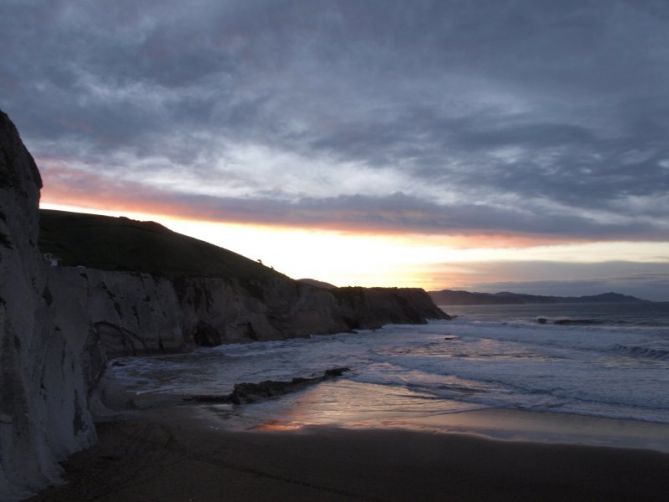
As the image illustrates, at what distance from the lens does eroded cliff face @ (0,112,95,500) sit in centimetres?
600

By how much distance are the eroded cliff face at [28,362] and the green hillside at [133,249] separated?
23302mm

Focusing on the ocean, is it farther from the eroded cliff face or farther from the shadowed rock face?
the eroded cliff face

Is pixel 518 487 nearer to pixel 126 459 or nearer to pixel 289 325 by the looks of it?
pixel 126 459

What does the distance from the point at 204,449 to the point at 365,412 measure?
4763 millimetres

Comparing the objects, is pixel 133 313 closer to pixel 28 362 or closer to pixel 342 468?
pixel 28 362

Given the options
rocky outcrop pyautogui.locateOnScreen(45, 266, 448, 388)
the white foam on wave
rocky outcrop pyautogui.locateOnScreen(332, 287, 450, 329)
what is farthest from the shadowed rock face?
the white foam on wave

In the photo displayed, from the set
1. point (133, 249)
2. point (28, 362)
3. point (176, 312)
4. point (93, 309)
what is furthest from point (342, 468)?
point (133, 249)

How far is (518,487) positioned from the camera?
7098 millimetres

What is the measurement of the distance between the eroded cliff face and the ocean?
3677mm

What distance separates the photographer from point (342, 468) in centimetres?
778

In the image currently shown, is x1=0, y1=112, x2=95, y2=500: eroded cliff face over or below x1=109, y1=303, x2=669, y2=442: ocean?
over

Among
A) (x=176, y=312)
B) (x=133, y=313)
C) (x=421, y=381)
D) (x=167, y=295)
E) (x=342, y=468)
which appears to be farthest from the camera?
(x=176, y=312)

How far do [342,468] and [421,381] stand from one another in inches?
385

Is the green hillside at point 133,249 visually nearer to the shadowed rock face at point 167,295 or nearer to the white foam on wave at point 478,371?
the shadowed rock face at point 167,295
